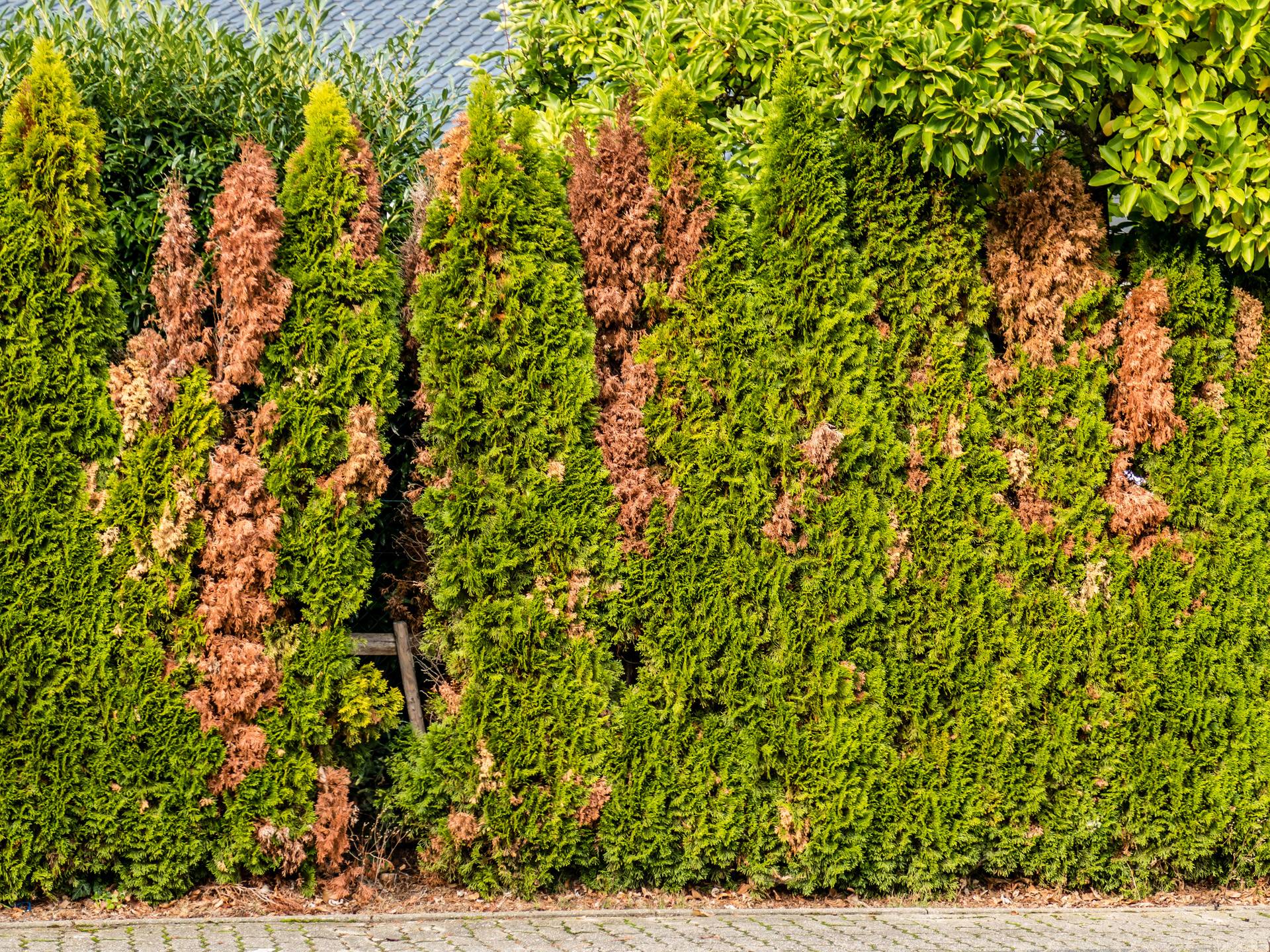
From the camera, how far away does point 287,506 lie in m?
4.86

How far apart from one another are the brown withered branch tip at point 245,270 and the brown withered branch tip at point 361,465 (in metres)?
0.53

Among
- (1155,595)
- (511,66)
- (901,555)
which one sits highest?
(511,66)

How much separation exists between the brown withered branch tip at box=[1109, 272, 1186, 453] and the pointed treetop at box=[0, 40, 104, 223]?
17.9 ft

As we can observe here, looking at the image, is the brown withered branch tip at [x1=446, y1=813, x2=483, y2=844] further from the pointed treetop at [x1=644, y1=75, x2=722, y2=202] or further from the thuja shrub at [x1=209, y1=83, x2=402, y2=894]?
the pointed treetop at [x1=644, y1=75, x2=722, y2=202]

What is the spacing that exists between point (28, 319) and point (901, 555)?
448 centimetres

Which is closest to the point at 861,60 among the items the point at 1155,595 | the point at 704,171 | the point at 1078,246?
the point at 704,171

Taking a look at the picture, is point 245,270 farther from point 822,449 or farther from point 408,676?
point 822,449

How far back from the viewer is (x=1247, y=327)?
18.4ft

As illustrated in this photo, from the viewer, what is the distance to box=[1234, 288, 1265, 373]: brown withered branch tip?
5609 mm

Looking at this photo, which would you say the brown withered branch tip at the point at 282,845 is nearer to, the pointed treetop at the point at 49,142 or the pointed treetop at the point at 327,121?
the pointed treetop at the point at 49,142

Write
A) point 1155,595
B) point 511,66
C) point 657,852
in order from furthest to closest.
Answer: point 511,66 → point 1155,595 → point 657,852

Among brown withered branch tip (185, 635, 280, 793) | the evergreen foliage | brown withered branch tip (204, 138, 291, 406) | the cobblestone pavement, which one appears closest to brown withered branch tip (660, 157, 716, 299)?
the evergreen foliage

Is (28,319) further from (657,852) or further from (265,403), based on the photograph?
(657,852)

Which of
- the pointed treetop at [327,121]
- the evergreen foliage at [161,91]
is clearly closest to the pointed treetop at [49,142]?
the evergreen foliage at [161,91]
